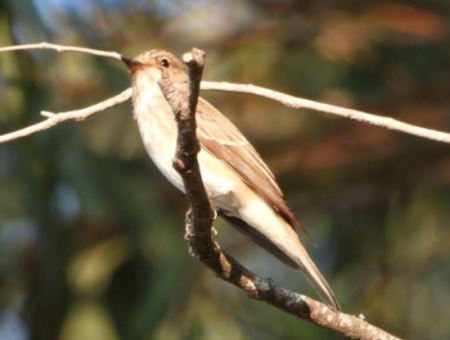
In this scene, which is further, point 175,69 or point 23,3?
point 23,3

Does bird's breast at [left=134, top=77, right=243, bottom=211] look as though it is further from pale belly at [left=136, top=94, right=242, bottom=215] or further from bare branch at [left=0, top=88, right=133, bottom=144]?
bare branch at [left=0, top=88, right=133, bottom=144]

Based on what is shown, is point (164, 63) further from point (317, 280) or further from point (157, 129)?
point (317, 280)

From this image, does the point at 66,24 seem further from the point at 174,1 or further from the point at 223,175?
the point at 223,175

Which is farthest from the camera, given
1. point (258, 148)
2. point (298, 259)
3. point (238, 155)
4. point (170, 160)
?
point (258, 148)

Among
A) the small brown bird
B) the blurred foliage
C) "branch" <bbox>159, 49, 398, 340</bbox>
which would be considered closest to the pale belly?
the small brown bird

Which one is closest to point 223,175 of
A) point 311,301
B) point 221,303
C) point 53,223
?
point 311,301

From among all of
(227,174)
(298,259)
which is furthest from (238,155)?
(298,259)
